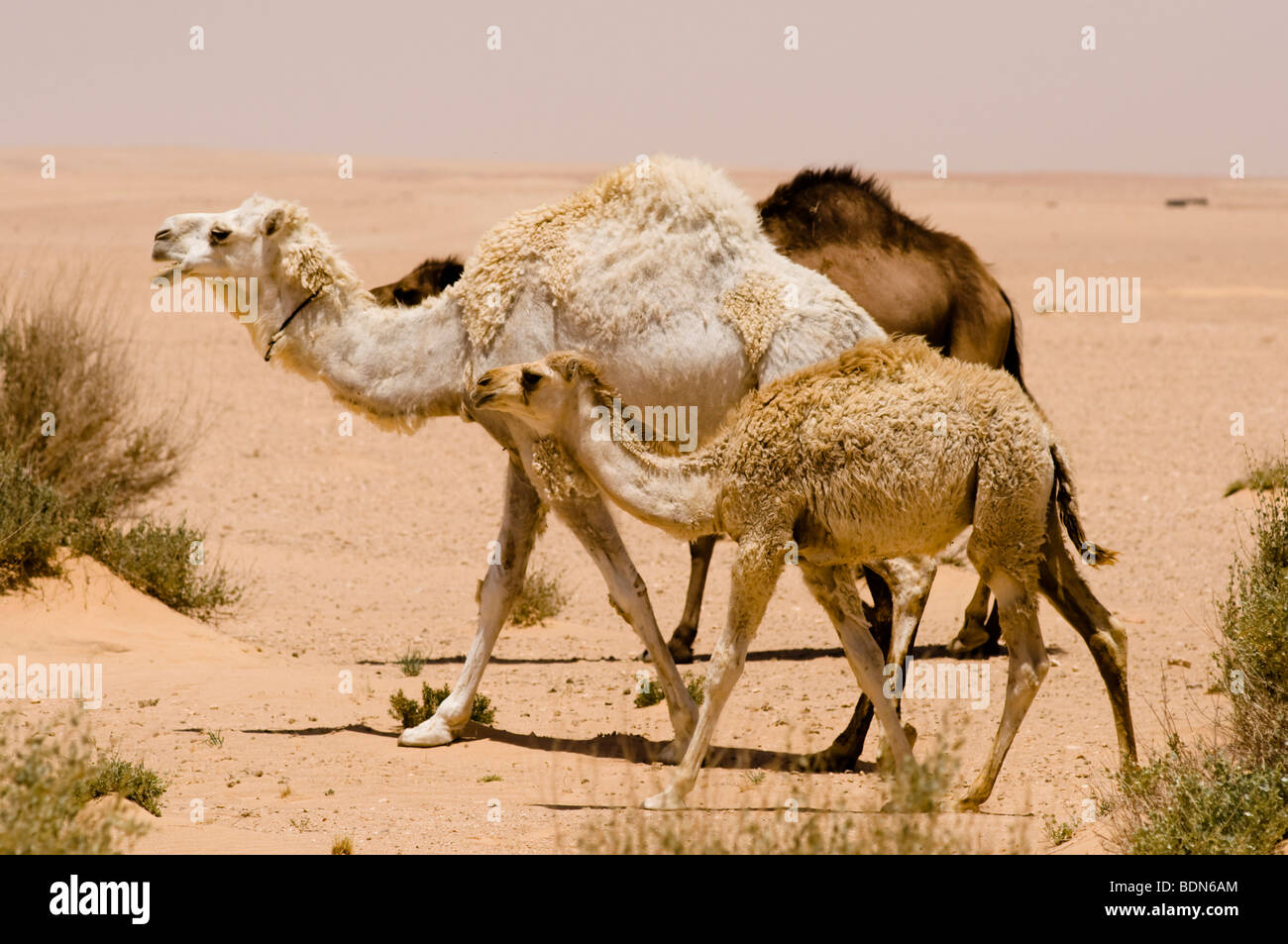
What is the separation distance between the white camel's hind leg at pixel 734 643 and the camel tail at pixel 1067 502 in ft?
4.50

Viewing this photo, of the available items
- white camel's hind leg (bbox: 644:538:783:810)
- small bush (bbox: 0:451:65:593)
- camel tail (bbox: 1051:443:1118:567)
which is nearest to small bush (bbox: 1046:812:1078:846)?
camel tail (bbox: 1051:443:1118:567)

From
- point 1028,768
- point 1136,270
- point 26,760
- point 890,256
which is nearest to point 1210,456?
point 890,256

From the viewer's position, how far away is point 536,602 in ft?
43.8

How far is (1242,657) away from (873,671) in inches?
67.4

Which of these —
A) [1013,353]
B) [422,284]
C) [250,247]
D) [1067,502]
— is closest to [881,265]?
[1013,353]

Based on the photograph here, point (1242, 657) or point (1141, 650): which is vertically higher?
point (1242, 657)

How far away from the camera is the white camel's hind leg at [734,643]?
7547 mm

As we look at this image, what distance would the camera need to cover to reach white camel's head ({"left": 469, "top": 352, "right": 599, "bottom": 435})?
803 centimetres

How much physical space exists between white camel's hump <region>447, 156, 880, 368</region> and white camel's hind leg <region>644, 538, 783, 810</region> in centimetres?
168

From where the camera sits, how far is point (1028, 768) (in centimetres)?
876

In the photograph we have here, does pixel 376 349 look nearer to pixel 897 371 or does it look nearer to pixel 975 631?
pixel 897 371

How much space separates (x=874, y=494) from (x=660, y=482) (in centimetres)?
109
